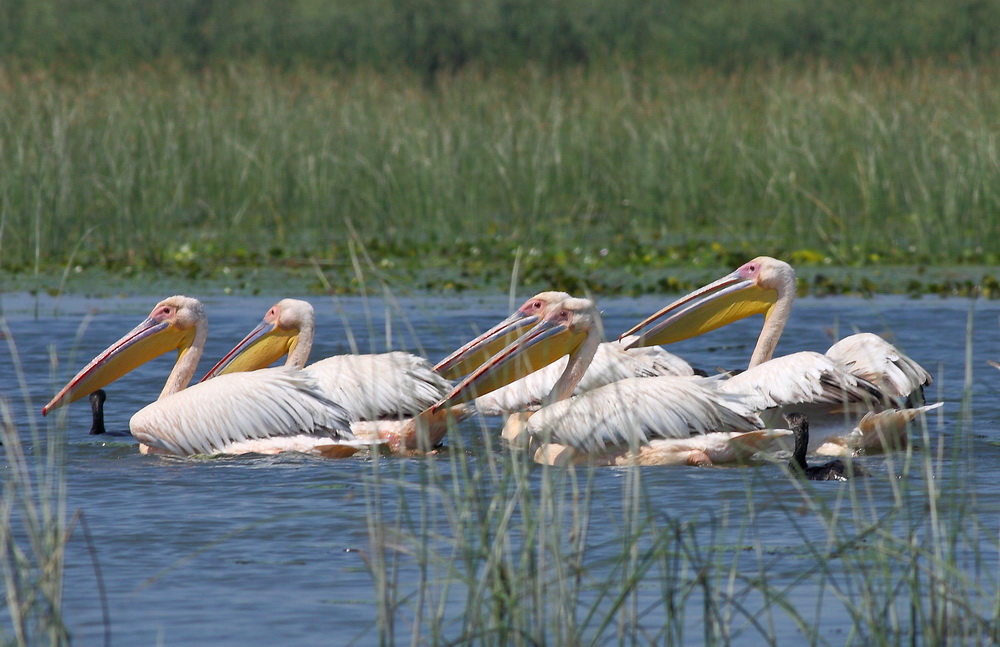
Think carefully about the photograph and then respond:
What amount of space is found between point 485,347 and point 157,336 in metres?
1.56

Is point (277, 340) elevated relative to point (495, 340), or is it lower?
lower

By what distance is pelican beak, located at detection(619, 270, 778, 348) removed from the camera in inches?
272

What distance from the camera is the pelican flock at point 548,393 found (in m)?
5.72

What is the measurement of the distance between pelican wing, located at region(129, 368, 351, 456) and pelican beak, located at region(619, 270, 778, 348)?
1479mm

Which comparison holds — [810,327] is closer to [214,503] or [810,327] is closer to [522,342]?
[522,342]

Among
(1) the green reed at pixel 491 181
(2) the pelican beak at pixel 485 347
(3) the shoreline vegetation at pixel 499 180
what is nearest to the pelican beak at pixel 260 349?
(2) the pelican beak at pixel 485 347

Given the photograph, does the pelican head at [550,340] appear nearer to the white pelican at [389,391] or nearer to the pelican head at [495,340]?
the pelican head at [495,340]

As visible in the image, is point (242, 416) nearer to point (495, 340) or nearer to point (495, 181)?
point (495, 340)

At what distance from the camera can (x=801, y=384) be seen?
5.72 m

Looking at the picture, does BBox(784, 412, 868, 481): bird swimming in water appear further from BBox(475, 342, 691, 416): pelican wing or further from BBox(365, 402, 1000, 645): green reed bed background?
BBox(475, 342, 691, 416): pelican wing

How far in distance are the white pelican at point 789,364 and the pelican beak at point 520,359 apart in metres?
0.49

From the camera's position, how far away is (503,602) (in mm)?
3148

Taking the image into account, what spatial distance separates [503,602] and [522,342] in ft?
9.21

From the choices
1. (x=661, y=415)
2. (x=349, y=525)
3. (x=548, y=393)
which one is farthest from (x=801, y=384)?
(x=349, y=525)
